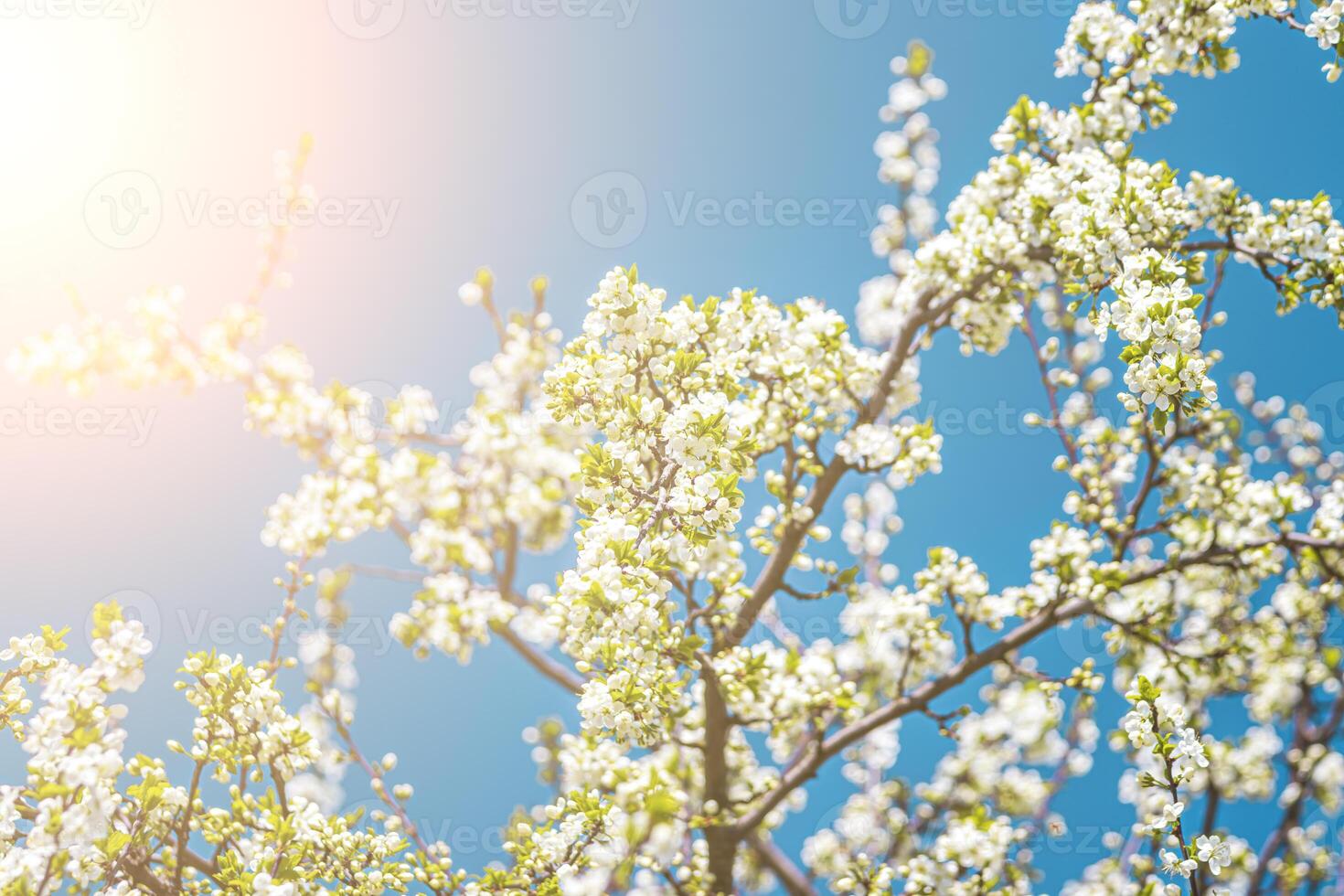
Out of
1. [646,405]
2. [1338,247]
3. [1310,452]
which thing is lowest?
[646,405]

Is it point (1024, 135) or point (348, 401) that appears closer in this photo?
point (1024, 135)

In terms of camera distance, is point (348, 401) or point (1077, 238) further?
point (348, 401)

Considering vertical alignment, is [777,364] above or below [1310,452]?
below

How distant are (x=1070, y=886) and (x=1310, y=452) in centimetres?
622

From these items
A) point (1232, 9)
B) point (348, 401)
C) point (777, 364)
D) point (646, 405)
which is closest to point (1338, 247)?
point (1232, 9)

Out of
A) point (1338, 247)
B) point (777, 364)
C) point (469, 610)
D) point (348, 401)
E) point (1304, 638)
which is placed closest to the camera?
point (1338, 247)

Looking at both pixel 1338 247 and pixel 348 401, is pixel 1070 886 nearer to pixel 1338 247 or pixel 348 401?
pixel 1338 247

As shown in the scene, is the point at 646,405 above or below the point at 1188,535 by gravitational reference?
below

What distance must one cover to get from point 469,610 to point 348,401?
2.03 meters

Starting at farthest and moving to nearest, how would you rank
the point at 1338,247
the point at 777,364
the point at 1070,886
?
the point at 1070,886 < the point at 777,364 < the point at 1338,247

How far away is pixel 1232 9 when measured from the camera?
4.65 m

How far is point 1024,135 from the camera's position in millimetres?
5109

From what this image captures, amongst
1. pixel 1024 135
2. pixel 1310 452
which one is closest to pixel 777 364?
pixel 1024 135

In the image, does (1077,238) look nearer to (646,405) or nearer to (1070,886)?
(646,405)
